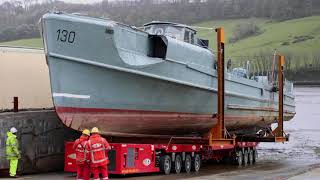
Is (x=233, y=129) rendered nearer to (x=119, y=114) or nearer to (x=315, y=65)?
(x=119, y=114)

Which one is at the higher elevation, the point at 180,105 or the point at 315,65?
the point at 315,65

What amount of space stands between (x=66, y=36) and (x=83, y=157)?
2.48 m

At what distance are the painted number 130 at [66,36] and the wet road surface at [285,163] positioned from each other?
128 inches

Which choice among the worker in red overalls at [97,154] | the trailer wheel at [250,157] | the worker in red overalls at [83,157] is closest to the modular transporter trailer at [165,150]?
the worker in red overalls at [83,157]

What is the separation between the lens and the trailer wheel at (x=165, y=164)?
38.9ft

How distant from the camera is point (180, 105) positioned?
39.4ft

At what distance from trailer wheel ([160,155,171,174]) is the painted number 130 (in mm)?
3529

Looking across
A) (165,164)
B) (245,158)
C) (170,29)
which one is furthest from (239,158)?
(170,29)

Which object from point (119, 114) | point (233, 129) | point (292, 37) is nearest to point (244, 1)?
point (292, 37)

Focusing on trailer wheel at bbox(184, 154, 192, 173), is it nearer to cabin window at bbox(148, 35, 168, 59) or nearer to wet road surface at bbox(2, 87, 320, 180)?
wet road surface at bbox(2, 87, 320, 180)

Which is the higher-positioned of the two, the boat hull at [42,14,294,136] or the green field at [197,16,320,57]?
the green field at [197,16,320,57]

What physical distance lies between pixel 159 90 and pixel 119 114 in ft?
3.51

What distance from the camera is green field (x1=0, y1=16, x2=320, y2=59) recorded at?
65000 millimetres

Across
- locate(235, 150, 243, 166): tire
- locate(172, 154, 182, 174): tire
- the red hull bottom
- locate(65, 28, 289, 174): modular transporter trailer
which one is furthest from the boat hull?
locate(235, 150, 243, 166): tire
